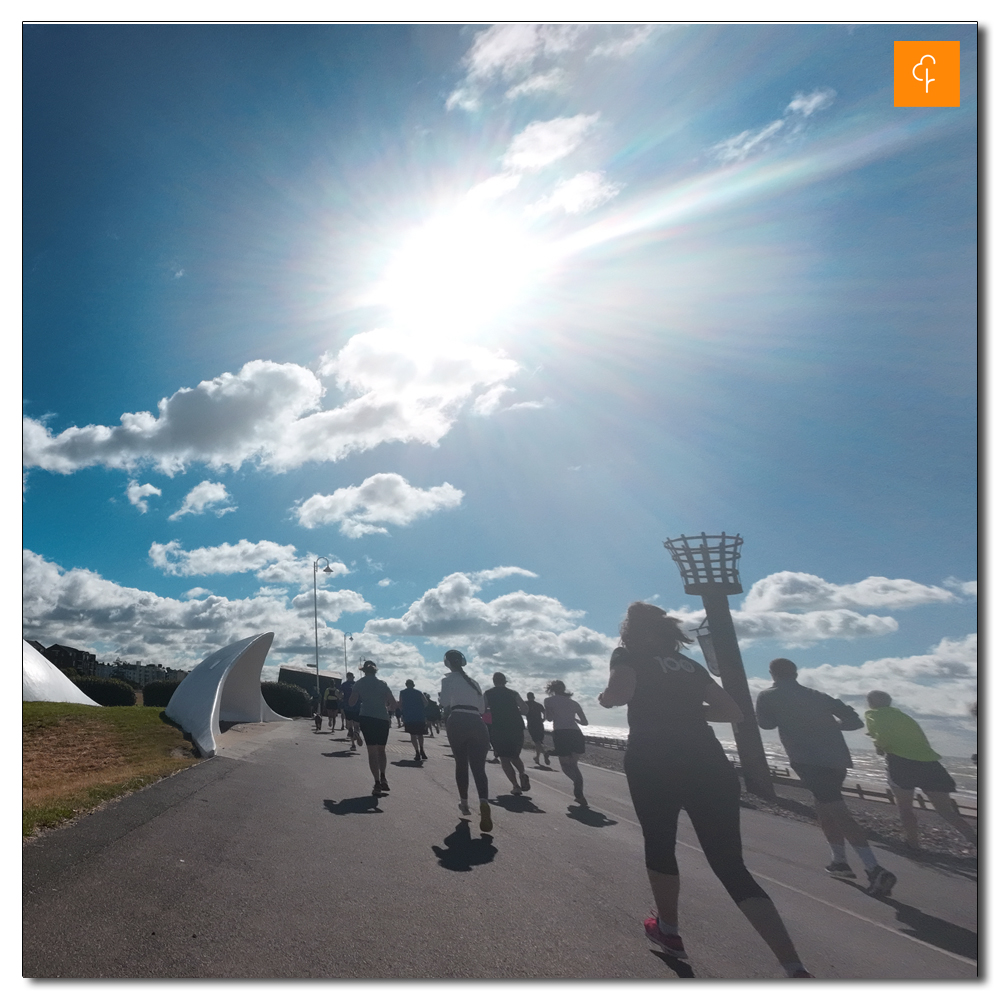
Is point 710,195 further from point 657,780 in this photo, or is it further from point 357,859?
point 357,859

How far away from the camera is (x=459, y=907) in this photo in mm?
3252

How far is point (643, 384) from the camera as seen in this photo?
4180mm

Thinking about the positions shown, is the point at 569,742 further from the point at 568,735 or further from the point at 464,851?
the point at 464,851

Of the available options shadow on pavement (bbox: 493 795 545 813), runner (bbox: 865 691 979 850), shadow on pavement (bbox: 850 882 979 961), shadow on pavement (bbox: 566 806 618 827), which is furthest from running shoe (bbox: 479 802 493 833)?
runner (bbox: 865 691 979 850)

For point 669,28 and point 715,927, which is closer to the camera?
point 715,927

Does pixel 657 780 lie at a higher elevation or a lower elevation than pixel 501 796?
higher

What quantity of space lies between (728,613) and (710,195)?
3078 millimetres

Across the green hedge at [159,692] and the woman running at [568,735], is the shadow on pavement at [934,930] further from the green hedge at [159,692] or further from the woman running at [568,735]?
the green hedge at [159,692]

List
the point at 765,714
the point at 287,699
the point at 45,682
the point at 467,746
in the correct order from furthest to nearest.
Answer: the point at 287,699, the point at 45,682, the point at 467,746, the point at 765,714

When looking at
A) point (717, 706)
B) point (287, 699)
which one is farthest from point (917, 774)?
point (287, 699)

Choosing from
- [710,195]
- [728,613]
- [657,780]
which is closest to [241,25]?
[710,195]

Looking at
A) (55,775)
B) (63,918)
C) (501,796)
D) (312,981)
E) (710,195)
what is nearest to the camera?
(312,981)

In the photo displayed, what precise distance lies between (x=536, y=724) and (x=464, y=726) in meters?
0.67

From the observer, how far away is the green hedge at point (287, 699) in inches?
1339
